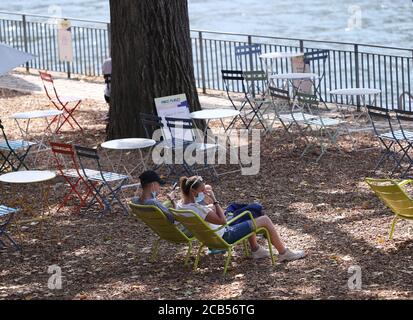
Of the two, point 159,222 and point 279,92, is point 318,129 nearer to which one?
point 279,92

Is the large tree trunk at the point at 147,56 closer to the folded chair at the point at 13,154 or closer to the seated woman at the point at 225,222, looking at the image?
the folded chair at the point at 13,154

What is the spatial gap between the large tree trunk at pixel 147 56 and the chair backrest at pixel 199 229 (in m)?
6.22

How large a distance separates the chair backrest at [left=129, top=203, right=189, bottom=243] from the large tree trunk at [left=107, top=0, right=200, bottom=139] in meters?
5.86

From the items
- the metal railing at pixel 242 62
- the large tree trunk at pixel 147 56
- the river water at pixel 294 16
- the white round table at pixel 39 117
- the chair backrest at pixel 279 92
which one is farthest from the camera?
the river water at pixel 294 16

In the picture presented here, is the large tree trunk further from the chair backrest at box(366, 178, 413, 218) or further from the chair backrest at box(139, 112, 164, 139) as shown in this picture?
the chair backrest at box(366, 178, 413, 218)

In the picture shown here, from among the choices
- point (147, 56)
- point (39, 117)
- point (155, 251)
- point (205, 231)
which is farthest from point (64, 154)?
point (205, 231)

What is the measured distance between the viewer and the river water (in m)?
40.0

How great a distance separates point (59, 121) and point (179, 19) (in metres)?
3.02

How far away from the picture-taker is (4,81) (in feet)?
81.1

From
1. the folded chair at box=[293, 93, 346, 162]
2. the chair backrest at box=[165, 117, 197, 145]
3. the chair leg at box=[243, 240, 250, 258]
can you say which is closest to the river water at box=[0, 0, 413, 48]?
the folded chair at box=[293, 93, 346, 162]

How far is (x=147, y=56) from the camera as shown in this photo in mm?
17141

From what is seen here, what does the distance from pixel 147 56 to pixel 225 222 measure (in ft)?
21.8

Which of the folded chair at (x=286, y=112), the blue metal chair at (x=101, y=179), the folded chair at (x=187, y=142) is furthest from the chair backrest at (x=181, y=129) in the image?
the folded chair at (x=286, y=112)

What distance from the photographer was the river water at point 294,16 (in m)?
40.0
